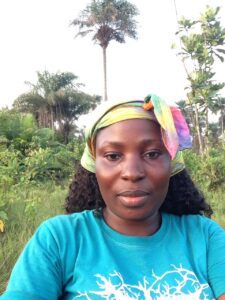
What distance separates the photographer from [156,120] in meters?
1.36

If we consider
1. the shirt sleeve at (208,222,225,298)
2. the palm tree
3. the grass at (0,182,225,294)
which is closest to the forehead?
the shirt sleeve at (208,222,225,298)

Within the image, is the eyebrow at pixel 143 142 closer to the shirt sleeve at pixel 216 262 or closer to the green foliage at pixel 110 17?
the shirt sleeve at pixel 216 262

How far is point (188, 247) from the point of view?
1394 millimetres

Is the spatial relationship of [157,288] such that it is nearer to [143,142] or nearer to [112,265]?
[112,265]

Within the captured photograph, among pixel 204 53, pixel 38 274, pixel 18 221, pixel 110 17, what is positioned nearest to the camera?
pixel 38 274

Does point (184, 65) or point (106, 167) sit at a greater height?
point (184, 65)

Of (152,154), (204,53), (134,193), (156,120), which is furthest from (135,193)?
(204,53)

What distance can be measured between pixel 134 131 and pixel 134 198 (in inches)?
7.3

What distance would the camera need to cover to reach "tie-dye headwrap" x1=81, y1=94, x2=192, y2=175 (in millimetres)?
1313

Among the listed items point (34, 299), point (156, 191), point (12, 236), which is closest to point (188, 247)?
point (156, 191)

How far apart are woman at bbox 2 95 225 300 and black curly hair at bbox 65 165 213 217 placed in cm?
15

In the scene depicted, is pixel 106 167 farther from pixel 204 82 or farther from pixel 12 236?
pixel 204 82

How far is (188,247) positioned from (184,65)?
1079 centimetres

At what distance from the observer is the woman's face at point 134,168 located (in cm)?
130
